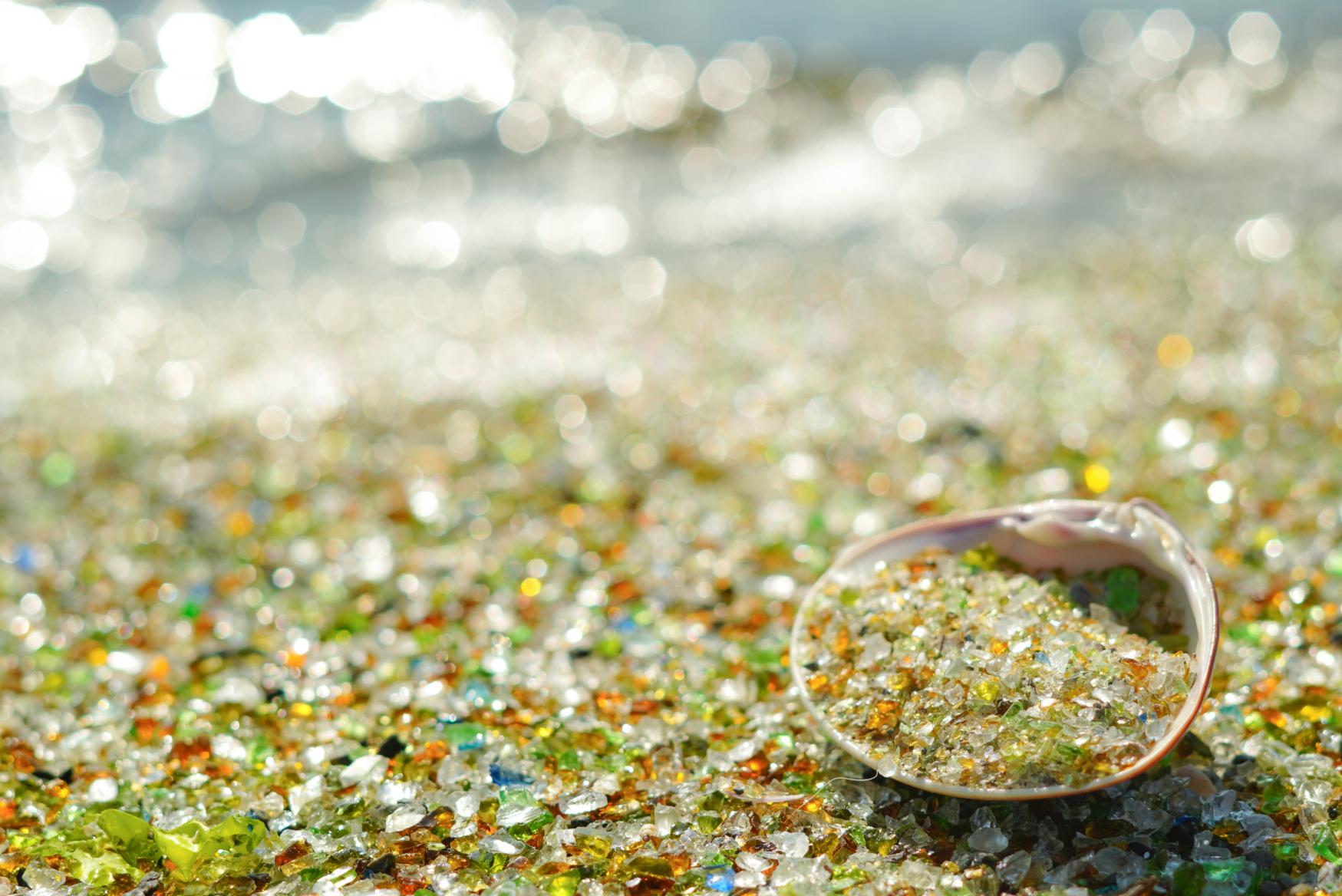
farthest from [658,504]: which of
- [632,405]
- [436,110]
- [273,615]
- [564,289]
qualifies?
[436,110]

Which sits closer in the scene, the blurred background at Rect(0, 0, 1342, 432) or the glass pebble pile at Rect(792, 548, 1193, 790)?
the glass pebble pile at Rect(792, 548, 1193, 790)

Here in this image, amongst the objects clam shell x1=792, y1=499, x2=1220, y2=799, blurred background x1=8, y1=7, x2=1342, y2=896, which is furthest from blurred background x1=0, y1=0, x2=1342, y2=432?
clam shell x1=792, y1=499, x2=1220, y2=799

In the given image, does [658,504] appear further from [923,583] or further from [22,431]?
[22,431]

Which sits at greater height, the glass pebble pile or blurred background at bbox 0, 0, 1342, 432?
blurred background at bbox 0, 0, 1342, 432

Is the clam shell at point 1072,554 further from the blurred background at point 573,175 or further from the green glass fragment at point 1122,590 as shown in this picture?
the blurred background at point 573,175

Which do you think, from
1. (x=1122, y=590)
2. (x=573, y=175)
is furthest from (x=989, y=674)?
(x=573, y=175)

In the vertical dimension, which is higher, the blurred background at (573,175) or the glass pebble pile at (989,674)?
the blurred background at (573,175)

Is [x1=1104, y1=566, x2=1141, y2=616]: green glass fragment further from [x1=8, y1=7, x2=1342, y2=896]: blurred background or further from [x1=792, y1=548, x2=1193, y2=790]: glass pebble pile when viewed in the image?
[x1=8, y1=7, x2=1342, y2=896]: blurred background

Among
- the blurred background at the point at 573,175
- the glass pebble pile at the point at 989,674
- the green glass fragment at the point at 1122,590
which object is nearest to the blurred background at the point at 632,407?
the blurred background at the point at 573,175

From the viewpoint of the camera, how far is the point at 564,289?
5.82 metres

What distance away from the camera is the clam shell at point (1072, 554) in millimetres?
1906

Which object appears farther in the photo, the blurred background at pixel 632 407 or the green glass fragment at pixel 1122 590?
the blurred background at pixel 632 407

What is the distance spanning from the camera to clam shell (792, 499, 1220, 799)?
6.25ft

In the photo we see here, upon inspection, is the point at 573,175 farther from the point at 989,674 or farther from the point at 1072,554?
the point at 989,674
